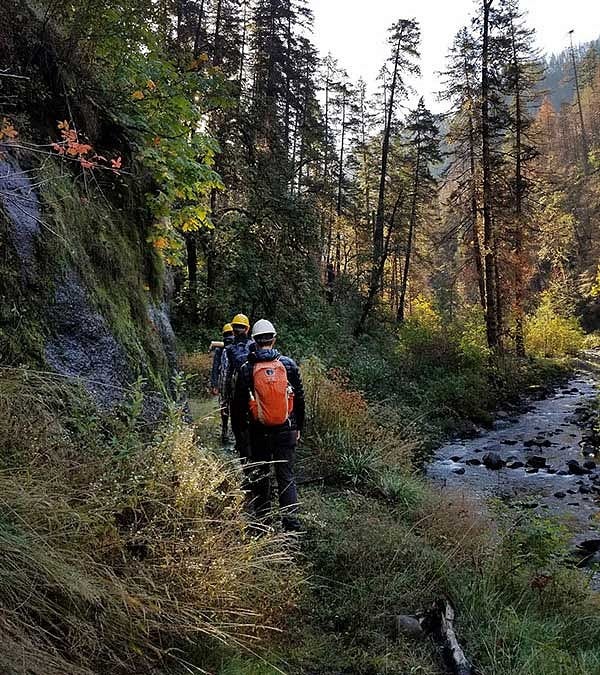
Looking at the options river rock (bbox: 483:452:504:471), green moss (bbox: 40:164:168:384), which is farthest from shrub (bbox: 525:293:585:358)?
green moss (bbox: 40:164:168:384)

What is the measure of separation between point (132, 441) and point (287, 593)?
1.42 metres

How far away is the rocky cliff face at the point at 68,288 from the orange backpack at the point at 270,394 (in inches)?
42.2

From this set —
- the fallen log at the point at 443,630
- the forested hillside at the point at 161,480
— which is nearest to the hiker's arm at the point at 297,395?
the forested hillside at the point at 161,480

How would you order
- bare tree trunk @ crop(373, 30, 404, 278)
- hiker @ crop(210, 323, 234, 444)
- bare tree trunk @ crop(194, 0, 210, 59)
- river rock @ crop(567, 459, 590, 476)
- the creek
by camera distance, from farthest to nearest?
bare tree trunk @ crop(373, 30, 404, 278) < bare tree trunk @ crop(194, 0, 210, 59) < river rock @ crop(567, 459, 590, 476) < the creek < hiker @ crop(210, 323, 234, 444)

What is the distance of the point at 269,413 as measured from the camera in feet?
15.3

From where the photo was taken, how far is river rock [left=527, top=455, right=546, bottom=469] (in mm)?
10741

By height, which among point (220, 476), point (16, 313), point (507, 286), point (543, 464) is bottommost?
point (543, 464)

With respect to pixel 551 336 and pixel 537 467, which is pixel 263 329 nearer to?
pixel 537 467

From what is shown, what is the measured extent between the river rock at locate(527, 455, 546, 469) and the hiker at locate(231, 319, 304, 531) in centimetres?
777

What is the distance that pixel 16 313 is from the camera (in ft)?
12.1

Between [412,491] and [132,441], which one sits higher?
[132,441]

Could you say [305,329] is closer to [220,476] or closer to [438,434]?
[438,434]

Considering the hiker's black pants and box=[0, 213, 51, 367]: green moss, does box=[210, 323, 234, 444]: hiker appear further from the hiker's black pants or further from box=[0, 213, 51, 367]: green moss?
box=[0, 213, 51, 367]: green moss

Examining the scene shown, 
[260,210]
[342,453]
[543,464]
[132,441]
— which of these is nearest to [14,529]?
[132,441]
